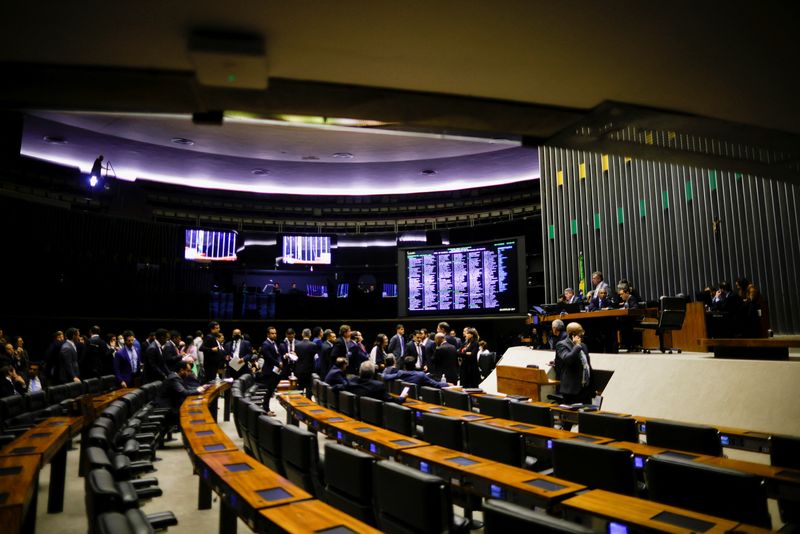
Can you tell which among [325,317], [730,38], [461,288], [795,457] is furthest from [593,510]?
[325,317]

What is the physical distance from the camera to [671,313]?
7.52 metres

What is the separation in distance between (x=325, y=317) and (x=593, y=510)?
12149mm

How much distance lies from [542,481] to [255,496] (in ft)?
4.63

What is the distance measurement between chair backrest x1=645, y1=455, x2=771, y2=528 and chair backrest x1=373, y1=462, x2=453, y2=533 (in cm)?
112

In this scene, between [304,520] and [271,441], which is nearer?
[304,520]

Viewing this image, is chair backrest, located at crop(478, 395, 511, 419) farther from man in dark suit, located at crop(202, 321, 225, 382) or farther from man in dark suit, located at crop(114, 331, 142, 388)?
man in dark suit, located at crop(114, 331, 142, 388)

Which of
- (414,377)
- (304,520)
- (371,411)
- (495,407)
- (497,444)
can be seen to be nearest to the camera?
(304,520)

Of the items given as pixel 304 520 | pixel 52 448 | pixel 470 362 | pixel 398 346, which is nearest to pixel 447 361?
pixel 470 362

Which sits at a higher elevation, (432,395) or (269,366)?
(269,366)

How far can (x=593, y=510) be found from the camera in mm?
2146

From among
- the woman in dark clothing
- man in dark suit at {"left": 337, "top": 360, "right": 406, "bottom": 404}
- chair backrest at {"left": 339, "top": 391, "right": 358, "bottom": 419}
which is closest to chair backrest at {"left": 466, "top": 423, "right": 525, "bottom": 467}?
chair backrest at {"left": 339, "top": 391, "right": 358, "bottom": 419}

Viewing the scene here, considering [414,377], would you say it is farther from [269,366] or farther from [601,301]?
[601,301]

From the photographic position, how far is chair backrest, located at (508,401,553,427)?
4355mm

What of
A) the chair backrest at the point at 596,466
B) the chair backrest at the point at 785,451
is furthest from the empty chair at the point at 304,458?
the chair backrest at the point at 785,451
